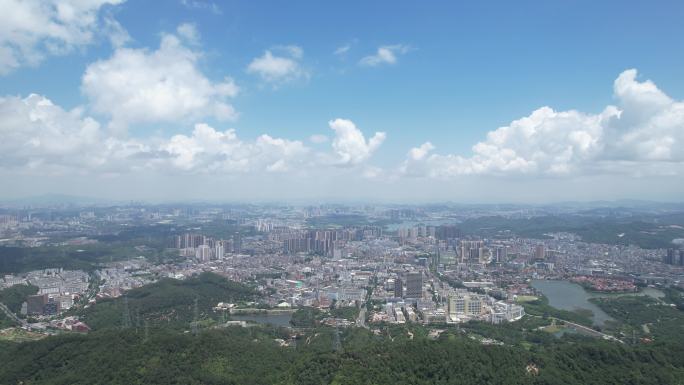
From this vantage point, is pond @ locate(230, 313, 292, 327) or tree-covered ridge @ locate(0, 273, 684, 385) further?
pond @ locate(230, 313, 292, 327)

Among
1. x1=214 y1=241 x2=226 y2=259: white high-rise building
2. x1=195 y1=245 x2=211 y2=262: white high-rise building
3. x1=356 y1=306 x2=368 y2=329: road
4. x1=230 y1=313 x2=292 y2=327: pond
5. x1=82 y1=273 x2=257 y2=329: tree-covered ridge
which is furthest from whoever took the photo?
x1=214 y1=241 x2=226 y2=259: white high-rise building

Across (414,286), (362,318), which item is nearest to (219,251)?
(414,286)

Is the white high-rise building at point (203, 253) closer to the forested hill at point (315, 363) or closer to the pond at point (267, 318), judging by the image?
the pond at point (267, 318)

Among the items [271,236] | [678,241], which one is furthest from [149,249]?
[678,241]

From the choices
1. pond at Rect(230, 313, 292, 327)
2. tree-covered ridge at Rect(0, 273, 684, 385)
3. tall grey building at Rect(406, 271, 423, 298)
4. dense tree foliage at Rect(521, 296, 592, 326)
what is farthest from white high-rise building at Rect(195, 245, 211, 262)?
dense tree foliage at Rect(521, 296, 592, 326)

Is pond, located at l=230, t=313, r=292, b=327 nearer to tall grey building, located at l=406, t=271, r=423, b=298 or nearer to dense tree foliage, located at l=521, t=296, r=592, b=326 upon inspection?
tall grey building, located at l=406, t=271, r=423, b=298

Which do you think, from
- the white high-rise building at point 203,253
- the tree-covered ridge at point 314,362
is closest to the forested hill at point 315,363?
the tree-covered ridge at point 314,362
